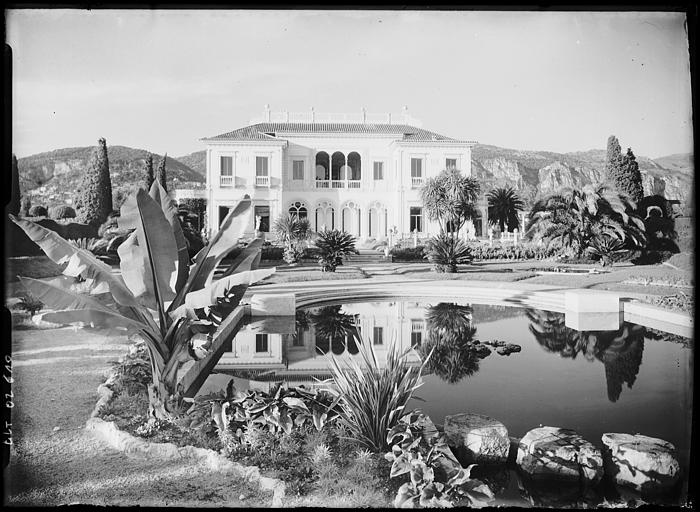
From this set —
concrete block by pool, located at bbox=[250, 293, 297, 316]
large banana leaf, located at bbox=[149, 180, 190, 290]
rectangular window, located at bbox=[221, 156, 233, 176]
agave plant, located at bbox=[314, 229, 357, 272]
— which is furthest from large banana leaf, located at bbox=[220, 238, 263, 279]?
rectangular window, located at bbox=[221, 156, 233, 176]

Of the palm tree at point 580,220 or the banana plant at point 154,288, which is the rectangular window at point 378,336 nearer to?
the banana plant at point 154,288

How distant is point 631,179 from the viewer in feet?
28.6

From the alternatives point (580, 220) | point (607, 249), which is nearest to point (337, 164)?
point (580, 220)

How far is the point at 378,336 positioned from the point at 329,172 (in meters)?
4.54

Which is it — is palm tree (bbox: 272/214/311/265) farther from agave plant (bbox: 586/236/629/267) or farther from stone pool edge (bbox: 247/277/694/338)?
agave plant (bbox: 586/236/629/267)

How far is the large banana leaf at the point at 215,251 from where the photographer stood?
12.4 ft

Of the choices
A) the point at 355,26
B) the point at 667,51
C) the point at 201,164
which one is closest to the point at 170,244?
the point at 355,26

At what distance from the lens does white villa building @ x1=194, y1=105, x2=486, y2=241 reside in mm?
9969

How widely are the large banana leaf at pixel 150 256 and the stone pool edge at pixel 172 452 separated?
0.79 m

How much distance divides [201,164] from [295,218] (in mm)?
2051

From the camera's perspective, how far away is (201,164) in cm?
981

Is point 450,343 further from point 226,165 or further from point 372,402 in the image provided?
point 226,165

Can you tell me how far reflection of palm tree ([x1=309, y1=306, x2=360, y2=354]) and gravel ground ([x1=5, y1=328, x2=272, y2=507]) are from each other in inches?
106

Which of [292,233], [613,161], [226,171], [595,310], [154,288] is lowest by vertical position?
[595,310]
